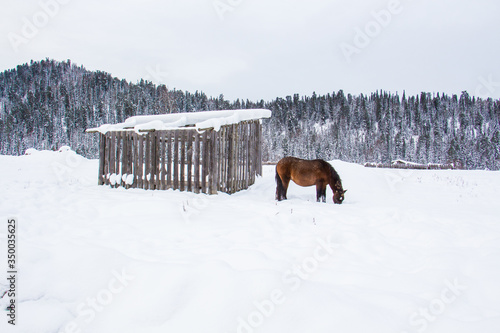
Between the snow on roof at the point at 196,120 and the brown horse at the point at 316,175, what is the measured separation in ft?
6.97

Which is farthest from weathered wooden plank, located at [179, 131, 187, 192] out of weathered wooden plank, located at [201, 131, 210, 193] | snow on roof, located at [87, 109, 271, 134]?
weathered wooden plank, located at [201, 131, 210, 193]

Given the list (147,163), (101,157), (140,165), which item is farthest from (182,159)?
(101,157)

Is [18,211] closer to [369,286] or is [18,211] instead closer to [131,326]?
[131,326]

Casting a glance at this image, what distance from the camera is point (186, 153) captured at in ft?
24.9

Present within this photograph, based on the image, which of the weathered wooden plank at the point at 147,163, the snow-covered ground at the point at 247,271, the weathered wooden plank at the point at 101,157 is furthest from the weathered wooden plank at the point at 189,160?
the weathered wooden plank at the point at 101,157

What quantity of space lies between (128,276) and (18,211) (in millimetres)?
3148

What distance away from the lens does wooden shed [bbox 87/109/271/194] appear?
289 inches

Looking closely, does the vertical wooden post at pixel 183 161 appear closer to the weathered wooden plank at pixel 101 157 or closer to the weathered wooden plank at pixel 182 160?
the weathered wooden plank at pixel 182 160

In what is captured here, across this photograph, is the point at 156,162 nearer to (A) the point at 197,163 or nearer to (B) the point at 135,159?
(B) the point at 135,159

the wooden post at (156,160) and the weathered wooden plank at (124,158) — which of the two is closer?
the wooden post at (156,160)

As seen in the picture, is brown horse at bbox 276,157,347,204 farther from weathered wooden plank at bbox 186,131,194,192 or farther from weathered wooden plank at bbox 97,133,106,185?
weathered wooden plank at bbox 97,133,106,185

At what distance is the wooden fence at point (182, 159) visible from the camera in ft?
24.1

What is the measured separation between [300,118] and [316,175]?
342 feet

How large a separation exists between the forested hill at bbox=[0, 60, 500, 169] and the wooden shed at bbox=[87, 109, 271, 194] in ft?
176
